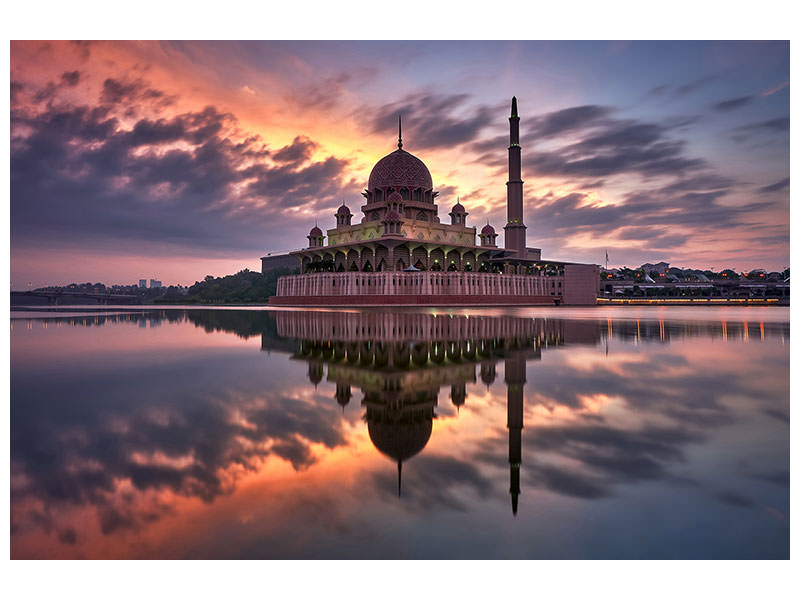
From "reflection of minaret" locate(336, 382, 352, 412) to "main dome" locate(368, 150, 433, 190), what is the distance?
66518 mm

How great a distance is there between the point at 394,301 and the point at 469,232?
27643 mm

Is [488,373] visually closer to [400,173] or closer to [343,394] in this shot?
[343,394]

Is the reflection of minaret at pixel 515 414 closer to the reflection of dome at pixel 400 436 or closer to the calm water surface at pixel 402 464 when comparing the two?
the calm water surface at pixel 402 464

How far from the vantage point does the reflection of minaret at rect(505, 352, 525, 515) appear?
145 inches

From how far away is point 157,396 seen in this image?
6.79 meters

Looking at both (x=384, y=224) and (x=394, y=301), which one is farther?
(x=384, y=224)

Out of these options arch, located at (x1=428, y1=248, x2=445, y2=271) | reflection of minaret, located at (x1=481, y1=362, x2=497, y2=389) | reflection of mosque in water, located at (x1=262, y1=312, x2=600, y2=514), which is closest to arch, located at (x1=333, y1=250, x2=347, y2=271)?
arch, located at (x1=428, y1=248, x2=445, y2=271)

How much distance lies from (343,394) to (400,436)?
7.17 ft

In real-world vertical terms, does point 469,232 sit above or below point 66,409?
above

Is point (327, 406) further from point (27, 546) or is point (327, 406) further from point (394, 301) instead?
point (394, 301)

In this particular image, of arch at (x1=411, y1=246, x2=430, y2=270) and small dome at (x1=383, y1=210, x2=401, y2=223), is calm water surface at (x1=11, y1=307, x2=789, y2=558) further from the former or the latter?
arch at (x1=411, y1=246, x2=430, y2=270)

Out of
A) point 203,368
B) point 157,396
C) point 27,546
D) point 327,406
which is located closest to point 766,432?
point 327,406

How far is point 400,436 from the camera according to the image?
478cm

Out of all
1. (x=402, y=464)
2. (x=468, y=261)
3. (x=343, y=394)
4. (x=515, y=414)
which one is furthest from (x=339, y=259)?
(x=402, y=464)
